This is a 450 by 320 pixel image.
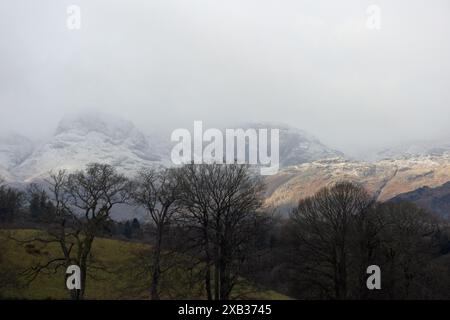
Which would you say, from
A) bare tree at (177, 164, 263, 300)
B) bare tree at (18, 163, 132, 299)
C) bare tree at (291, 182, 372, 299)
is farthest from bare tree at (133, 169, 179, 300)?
bare tree at (291, 182, 372, 299)

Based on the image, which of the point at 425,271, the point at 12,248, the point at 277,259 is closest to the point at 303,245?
the point at 277,259

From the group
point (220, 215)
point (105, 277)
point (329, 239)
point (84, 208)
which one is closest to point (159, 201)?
point (84, 208)

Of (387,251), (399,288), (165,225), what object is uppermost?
(165,225)

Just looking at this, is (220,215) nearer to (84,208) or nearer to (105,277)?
(84,208)

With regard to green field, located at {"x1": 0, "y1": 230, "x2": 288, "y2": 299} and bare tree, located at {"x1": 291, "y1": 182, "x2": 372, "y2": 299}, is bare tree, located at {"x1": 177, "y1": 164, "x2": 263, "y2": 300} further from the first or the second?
bare tree, located at {"x1": 291, "y1": 182, "x2": 372, "y2": 299}

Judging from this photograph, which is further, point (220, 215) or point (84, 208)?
point (84, 208)

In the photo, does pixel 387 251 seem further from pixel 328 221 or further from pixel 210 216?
pixel 210 216
